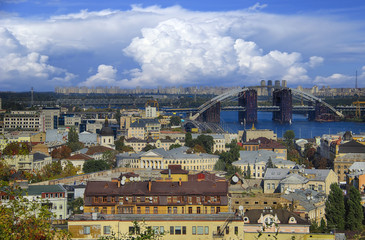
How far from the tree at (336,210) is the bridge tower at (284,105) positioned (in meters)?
92.4

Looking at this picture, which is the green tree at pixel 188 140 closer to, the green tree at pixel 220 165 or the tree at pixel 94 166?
the green tree at pixel 220 165

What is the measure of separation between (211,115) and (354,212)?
87.1 m

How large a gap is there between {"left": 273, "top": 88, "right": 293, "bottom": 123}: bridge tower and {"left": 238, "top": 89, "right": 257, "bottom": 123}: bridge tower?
4.38m

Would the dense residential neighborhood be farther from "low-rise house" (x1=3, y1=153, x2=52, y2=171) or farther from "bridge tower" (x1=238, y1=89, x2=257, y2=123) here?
"bridge tower" (x1=238, y1=89, x2=257, y2=123)

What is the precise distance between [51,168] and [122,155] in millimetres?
7249

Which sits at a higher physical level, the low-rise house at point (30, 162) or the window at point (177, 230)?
the window at point (177, 230)

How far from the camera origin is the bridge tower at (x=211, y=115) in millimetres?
107356

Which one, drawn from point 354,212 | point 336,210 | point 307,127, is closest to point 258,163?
point 354,212

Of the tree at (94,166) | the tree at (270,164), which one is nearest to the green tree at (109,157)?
the tree at (94,166)

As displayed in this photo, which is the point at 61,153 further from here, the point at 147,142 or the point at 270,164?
the point at 270,164

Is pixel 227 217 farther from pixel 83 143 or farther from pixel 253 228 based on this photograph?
pixel 83 143

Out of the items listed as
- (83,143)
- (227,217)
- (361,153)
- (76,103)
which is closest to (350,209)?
(227,217)

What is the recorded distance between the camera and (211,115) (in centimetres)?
10838

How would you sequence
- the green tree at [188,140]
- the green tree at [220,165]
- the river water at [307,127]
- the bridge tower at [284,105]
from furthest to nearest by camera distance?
the bridge tower at [284,105]
the river water at [307,127]
the green tree at [188,140]
the green tree at [220,165]
